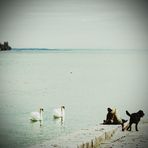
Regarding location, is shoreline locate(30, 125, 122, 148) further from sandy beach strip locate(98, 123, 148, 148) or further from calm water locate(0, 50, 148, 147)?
calm water locate(0, 50, 148, 147)

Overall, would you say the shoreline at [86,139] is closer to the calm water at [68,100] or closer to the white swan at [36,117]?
the calm water at [68,100]

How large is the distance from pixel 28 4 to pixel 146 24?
174cm

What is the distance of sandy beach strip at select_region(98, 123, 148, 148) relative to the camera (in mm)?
4727

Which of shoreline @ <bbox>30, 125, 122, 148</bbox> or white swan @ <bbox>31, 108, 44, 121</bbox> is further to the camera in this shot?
white swan @ <bbox>31, 108, 44, 121</bbox>

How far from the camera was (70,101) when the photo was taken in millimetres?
8055

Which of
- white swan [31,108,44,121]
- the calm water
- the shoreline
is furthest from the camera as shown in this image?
white swan [31,108,44,121]

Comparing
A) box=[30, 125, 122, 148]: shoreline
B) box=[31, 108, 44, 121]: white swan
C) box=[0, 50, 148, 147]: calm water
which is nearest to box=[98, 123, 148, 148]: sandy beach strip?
box=[30, 125, 122, 148]: shoreline

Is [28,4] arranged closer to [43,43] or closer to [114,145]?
[43,43]

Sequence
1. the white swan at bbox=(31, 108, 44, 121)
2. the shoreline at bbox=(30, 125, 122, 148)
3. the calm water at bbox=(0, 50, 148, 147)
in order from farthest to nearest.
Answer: the white swan at bbox=(31, 108, 44, 121), the calm water at bbox=(0, 50, 148, 147), the shoreline at bbox=(30, 125, 122, 148)

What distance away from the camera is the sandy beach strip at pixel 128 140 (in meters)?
4.73

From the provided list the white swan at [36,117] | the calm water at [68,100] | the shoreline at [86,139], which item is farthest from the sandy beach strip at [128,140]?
the white swan at [36,117]

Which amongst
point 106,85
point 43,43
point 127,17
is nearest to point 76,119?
point 43,43

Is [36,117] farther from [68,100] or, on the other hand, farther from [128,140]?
[128,140]

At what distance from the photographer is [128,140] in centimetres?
484
